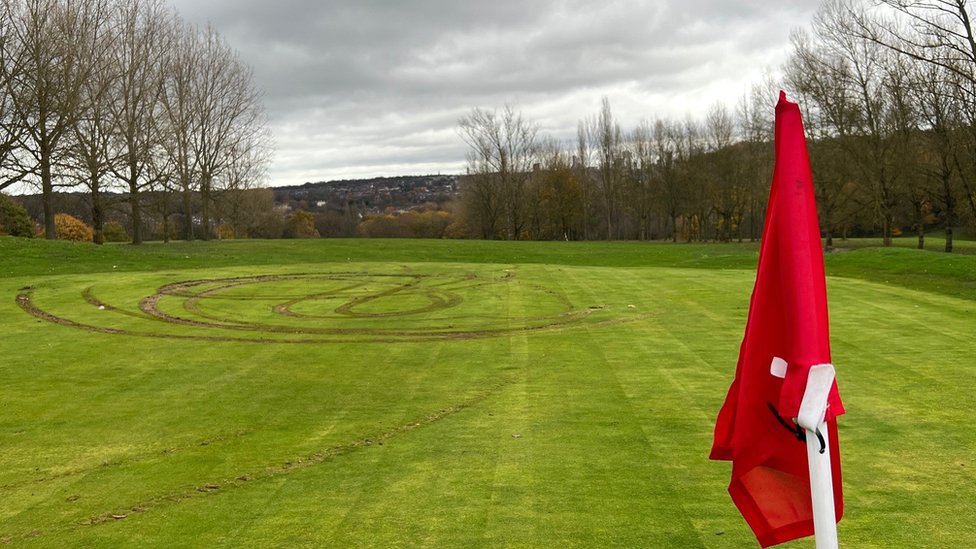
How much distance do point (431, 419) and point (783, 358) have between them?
6746 millimetres

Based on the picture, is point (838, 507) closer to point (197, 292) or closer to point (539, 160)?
point (197, 292)

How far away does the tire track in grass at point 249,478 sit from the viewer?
624 cm

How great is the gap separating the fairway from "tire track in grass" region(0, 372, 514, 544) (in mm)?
32

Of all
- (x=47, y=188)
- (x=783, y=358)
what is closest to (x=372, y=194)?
(x=47, y=188)

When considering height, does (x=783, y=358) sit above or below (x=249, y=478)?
above

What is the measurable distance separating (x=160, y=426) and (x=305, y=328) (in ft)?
22.2

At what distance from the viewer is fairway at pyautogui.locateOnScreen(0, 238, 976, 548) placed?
6.10 meters

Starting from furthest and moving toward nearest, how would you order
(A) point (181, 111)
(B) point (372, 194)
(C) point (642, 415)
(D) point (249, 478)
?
(B) point (372, 194) → (A) point (181, 111) → (C) point (642, 415) → (D) point (249, 478)

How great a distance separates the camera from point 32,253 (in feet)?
95.6

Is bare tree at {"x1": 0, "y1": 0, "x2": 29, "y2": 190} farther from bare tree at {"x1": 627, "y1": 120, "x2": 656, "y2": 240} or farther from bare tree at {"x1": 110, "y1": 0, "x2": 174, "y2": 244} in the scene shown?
bare tree at {"x1": 627, "y1": 120, "x2": 656, "y2": 240}

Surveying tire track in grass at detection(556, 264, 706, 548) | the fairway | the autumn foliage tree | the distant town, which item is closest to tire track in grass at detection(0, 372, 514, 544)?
the fairway

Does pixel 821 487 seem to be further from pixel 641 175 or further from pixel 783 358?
pixel 641 175

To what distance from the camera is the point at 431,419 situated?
30.6 ft

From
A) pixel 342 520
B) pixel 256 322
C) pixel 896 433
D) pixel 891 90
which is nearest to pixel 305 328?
pixel 256 322
